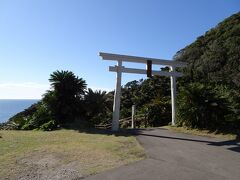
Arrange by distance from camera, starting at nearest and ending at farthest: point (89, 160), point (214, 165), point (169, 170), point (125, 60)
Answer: point (169, 170) → point (214, 165) → point (89, 160) → point (125, 60)

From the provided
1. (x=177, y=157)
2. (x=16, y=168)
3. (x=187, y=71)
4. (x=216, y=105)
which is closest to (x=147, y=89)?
(x=187, y=71)

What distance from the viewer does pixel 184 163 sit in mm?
7832

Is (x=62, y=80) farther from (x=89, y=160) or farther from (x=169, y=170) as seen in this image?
(x=169, y=170)

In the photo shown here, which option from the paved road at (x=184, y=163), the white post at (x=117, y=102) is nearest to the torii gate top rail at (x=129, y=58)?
the white post at (x=117, y=102)

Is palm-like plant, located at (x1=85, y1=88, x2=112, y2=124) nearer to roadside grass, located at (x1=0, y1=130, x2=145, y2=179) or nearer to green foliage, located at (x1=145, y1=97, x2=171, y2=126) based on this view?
green foliage, located at (x1=145, y1=97, x2=171, y2=126)

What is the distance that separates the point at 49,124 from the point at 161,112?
8565 mm

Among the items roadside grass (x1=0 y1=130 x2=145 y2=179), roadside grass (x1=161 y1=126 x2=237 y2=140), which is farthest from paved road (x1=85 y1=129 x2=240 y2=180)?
roadside grass (x1=161 y1=126 x2=237 y2=140)

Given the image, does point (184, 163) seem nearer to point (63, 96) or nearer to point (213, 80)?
point (63, 96)

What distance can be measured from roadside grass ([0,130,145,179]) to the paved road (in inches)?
19.2

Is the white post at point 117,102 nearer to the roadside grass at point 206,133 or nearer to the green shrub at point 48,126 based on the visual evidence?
the roadside grass at point 206,133

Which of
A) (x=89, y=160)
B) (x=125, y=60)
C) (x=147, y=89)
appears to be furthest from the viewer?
(x=147, y=89)

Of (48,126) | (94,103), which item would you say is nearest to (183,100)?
(94,103)

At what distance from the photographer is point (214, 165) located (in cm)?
760

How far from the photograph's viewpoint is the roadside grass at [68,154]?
7476mm
